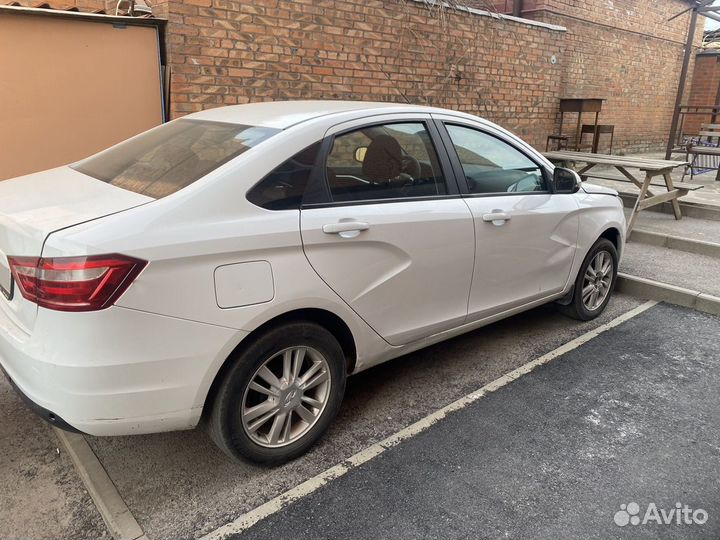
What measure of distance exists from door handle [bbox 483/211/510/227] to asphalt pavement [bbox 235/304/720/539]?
1.03 meters

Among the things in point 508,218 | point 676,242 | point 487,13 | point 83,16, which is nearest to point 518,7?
point 487,13

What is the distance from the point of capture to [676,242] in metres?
6.34

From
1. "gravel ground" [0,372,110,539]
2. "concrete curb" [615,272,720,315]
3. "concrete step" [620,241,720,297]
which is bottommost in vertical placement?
"gravel ground" [0,372,110,539]

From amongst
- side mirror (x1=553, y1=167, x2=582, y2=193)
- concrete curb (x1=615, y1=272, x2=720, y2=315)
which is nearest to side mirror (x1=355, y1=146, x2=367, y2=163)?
side mirror (x1=553, y1=167, x2=582, y2=193)

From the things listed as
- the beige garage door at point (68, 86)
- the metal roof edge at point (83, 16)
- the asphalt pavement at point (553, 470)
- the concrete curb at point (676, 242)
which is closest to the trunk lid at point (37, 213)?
the asphalt pavement at point (553, 470)

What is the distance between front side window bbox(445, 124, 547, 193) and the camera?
3.39 m

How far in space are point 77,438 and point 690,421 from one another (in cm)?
333

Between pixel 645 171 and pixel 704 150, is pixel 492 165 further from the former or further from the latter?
pixel 704 150

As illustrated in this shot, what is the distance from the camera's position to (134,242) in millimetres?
2080

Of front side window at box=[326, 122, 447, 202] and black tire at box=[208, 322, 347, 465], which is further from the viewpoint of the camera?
front side window at box=[326, 122, 447, 202]

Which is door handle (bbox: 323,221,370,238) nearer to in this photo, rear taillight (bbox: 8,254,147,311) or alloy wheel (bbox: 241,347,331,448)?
alloy wheel (bbox: 241,347,331,448)

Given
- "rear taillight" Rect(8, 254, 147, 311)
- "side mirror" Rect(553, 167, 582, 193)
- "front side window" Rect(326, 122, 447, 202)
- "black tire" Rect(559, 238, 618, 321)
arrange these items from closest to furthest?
1. "rear taillight" Rect(8, 254, 147, 311)
2. "front side window" Rect(326, 122, 447, 202)
3. "side mirror" Rect(553, 167, 582, 193)
4. "black tire" Rect(559, 238, 618, 321)

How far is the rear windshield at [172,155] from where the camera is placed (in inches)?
98.0

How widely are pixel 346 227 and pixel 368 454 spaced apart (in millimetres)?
1140
